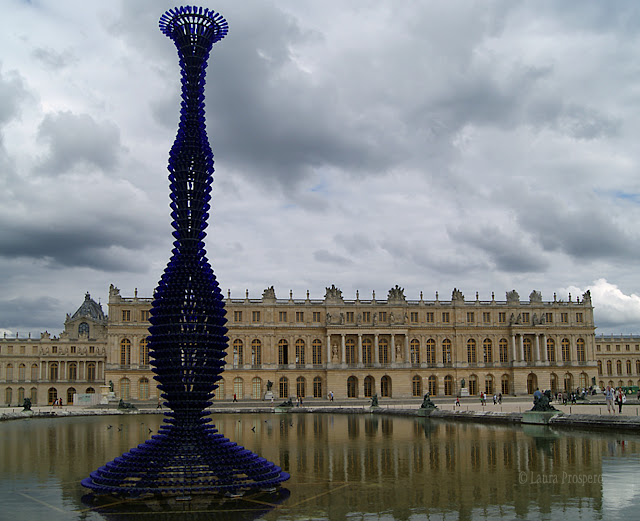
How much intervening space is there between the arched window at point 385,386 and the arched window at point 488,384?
13.0 m

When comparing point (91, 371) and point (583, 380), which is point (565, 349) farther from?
point (91, 371)

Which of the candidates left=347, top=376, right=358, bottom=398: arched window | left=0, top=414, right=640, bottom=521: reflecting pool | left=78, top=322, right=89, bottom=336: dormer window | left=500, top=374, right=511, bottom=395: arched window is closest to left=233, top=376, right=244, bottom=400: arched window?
left=347, top=376, right=358, bottom=398: arched window

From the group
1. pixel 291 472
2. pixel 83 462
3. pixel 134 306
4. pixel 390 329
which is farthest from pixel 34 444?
pixel 390 329

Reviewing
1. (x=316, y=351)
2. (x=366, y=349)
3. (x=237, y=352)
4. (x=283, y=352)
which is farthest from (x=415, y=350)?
(x=237, y=352)

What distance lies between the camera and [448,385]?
83.4 m

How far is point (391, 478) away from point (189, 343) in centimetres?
696

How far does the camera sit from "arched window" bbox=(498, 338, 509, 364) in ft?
278

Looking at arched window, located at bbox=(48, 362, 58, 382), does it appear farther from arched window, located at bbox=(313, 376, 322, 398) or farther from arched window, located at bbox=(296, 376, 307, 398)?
arched window, located at bbox=(313, 376, 322, 398)

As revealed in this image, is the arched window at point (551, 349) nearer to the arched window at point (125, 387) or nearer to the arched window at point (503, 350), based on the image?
the arched window at point (503, 350)

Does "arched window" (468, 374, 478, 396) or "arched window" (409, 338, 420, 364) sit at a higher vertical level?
"arched window" (409, 338, 420, 364)

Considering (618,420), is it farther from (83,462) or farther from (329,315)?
(329,315)

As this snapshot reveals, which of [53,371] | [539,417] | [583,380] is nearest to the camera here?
[539,417]

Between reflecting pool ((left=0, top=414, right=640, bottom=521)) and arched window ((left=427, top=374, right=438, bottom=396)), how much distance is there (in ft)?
168

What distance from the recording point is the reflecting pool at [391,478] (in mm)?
14219
